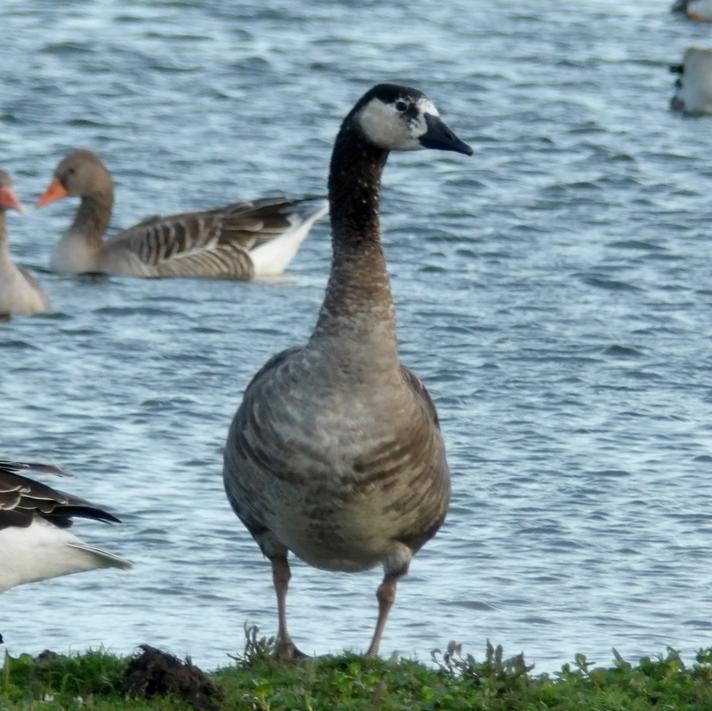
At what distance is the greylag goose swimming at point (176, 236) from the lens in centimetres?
1609

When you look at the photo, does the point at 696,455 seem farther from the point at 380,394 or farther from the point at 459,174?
the point at 459,174

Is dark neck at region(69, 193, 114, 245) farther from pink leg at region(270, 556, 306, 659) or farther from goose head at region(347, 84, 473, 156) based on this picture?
goose head at region(347, 84, 473, 156)

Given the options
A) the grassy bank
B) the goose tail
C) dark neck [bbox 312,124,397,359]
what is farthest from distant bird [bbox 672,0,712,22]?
the grassy bank

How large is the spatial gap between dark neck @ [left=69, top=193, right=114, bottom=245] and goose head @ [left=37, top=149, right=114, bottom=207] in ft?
0.17

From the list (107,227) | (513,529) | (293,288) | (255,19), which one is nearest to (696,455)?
(513,529)

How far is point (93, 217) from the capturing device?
16469 millimetres

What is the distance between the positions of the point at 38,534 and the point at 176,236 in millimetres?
8774

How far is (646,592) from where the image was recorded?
30.2 feet

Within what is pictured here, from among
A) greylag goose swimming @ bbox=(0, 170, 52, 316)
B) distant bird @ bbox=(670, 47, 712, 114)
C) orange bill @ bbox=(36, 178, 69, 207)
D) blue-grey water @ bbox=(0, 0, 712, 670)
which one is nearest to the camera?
blue-grey water @ bbox=(0, 0, 712, 670)

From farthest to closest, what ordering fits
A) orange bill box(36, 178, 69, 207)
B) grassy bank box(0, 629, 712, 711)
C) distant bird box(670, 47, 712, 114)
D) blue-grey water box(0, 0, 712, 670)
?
distant bird box(670, 47, 712, 114)
orange bill box(36, 178, 69, 207)
blue-grey water box(0, 0, 712, 670)
grassy bank box(0, 629, 712, 711)

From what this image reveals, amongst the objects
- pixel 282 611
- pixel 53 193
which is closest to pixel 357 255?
pixel 282 611

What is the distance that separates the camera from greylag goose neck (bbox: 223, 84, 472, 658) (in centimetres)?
699

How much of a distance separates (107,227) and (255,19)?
8.42 m

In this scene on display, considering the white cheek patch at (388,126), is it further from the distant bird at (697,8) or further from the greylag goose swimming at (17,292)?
the distant bird at (697,8)
